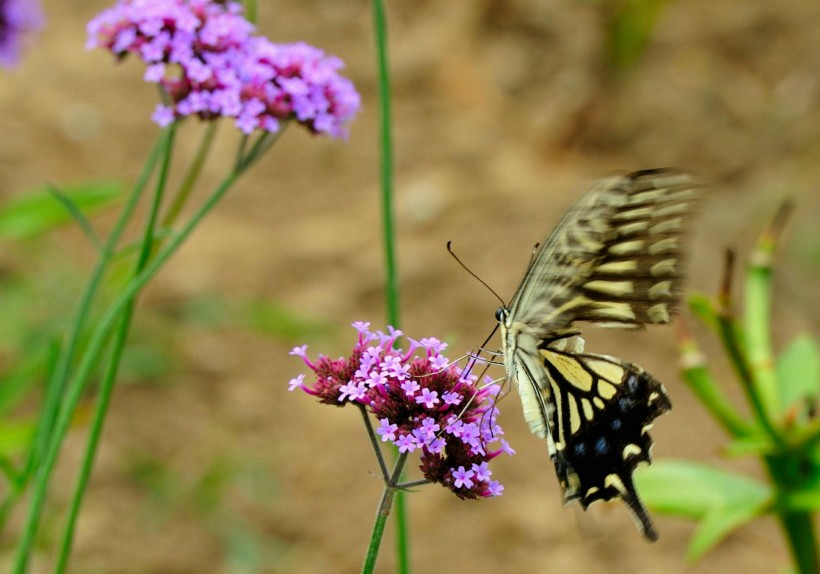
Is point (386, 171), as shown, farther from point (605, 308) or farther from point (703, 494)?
point (703, 494)

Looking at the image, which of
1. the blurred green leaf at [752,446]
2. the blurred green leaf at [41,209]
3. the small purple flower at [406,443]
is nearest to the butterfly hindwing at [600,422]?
the small purple flower at [406,443]

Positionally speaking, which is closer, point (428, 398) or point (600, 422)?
point (428, 398)

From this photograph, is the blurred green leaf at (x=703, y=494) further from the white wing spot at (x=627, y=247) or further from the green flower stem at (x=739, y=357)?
the white wing spot at (x=627, y=247)

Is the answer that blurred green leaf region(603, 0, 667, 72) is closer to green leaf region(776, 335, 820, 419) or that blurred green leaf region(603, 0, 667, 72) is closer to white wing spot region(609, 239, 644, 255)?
green leaf region(776, 335, 820, 419)

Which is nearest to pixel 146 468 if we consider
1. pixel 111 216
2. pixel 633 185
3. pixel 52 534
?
pixel 52 534

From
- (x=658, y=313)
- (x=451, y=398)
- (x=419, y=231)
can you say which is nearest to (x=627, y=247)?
(x=658, y=313)

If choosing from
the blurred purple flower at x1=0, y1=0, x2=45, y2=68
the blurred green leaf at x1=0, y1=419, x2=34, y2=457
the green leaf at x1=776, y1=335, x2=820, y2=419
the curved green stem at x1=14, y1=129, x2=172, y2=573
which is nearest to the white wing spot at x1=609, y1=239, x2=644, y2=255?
the curved green stem at x1=14, y1=129, x2=172, y2=573
